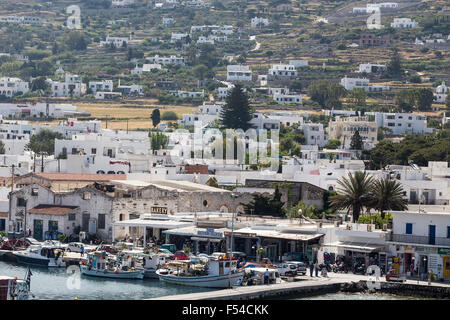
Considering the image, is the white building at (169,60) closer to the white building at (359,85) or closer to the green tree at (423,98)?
the white building at (359,85)

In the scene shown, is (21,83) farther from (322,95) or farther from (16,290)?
(16,290)

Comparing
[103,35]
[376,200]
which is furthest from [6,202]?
[103,35]

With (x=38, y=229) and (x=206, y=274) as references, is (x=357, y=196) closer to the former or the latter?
(x=206, y=274)

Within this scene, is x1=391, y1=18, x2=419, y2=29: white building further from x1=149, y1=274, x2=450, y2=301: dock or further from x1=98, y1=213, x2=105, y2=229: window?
x1=149, y1=274, x2=450, y2=301: dock

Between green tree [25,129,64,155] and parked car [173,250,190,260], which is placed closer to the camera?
parked car [173,250,190,260]

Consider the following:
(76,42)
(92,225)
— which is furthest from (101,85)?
(92,225)

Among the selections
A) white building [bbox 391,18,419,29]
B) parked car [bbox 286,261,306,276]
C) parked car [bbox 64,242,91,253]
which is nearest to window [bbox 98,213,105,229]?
parked car [bbox 64,242,91,253]
